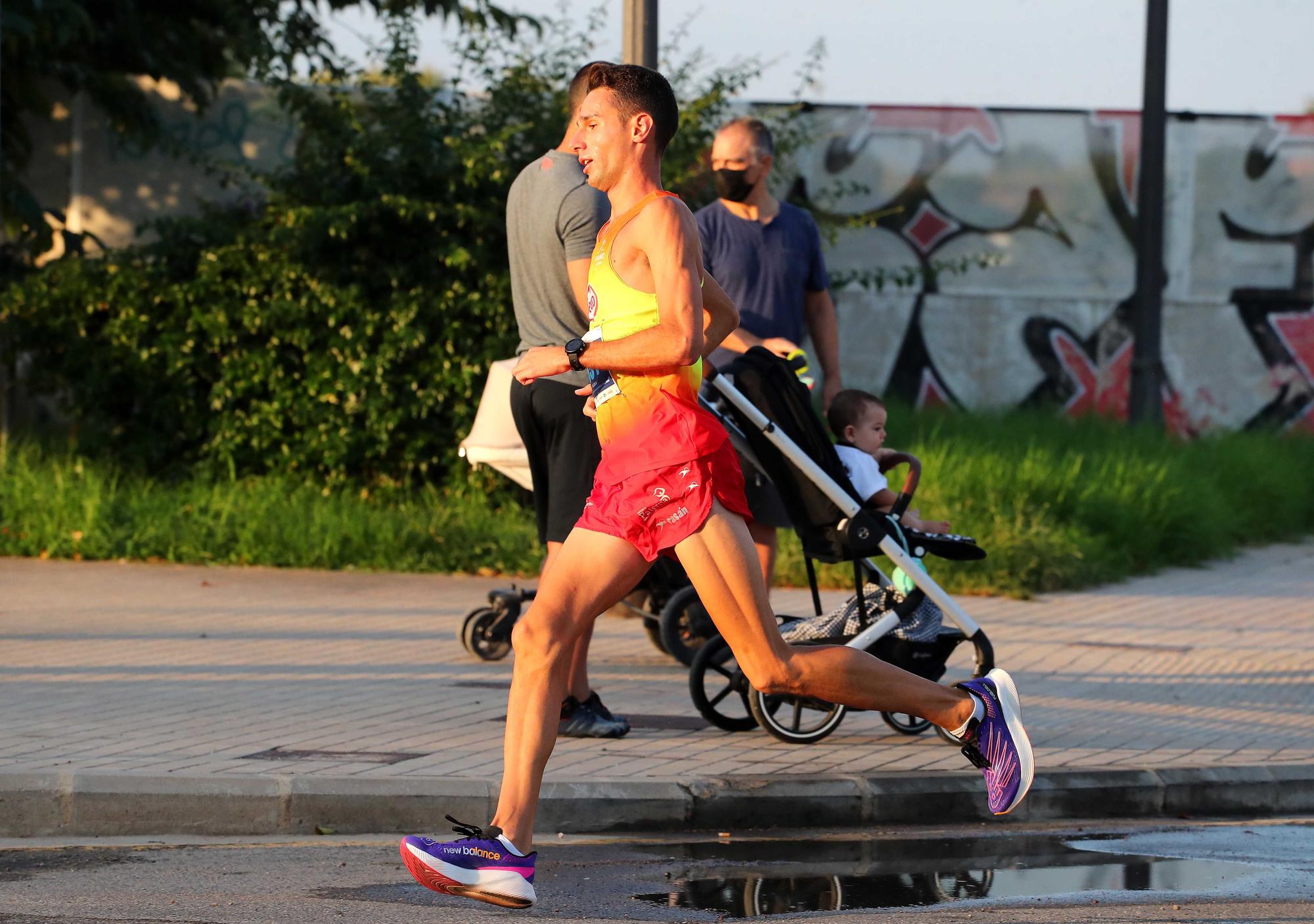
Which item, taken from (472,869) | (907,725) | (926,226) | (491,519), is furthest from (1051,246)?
(472,869)

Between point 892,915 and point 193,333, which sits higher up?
point 193,333

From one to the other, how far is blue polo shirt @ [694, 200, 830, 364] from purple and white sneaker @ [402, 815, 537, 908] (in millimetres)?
3280

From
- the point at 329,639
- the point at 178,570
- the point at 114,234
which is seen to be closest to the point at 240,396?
the point at 178,570

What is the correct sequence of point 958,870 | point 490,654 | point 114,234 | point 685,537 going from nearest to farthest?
1. point 685,537
2. point 958,870
3. point 490,654
4. point 114,234

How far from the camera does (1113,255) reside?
18359mm

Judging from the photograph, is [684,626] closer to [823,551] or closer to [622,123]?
[823,551]

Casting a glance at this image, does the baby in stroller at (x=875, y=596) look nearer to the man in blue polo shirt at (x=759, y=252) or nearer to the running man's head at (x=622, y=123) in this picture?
the man in blue polo shirt at (x=759, y=252)

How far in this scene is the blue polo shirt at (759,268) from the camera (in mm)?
7043

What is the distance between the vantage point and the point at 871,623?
20.4 ft

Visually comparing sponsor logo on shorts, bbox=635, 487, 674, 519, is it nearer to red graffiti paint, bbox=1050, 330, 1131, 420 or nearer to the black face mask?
the black face mask

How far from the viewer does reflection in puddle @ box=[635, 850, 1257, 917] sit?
175 inches

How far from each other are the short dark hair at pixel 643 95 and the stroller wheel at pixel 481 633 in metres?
3.86

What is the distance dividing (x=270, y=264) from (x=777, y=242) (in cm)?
623

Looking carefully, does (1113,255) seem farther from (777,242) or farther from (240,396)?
(777,242)
